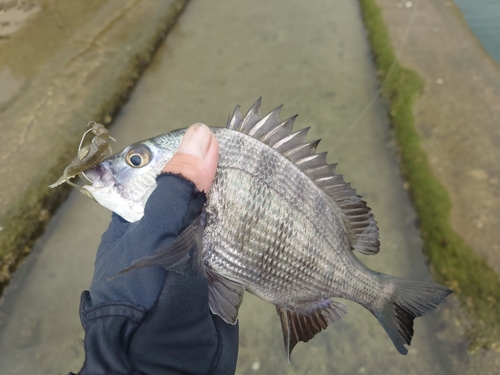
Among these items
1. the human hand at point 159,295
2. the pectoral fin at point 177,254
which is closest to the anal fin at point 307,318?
the human hand at point 159,295

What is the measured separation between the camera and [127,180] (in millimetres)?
1046

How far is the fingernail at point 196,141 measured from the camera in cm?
100

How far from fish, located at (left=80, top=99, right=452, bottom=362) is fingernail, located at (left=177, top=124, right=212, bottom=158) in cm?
8

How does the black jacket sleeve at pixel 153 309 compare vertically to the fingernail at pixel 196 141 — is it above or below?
below

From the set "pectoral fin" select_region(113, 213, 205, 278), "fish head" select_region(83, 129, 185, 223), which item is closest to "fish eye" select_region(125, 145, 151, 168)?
"fish head" select_region(83, 129, 185, 223)

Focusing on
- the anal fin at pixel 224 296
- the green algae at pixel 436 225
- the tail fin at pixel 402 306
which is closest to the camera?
the anal fin at pixel 224 296

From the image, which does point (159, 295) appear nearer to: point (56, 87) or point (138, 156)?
point (138, 156)

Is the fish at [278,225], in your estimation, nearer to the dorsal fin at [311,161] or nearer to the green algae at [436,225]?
the dorsal fin at [311,161]

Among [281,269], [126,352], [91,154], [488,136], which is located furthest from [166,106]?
[488,136]

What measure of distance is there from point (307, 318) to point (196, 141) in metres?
0.80

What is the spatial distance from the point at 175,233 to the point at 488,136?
2323 mm

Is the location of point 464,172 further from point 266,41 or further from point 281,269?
point 266,41

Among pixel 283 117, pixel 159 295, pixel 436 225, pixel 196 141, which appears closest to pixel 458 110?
pixel 436 225

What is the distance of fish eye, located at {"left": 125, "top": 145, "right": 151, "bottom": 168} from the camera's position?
106 centimetres
